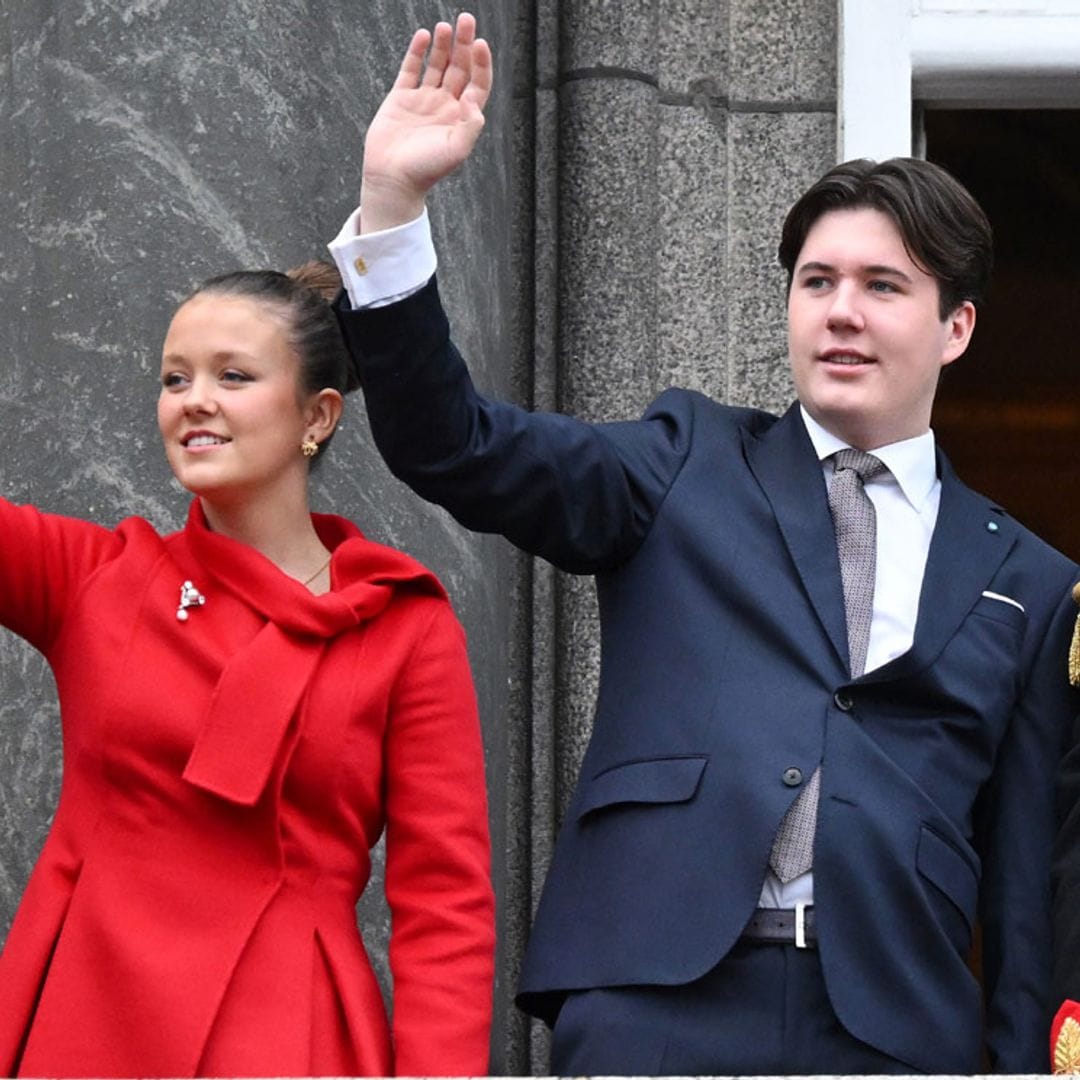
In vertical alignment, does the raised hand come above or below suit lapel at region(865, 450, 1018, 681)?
above

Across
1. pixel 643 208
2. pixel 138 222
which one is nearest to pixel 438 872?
pixel 138 222

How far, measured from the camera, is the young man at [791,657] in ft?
12.3

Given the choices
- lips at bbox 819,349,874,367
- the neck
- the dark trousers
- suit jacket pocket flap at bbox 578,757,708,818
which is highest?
lips at bbox 819,349,874,367

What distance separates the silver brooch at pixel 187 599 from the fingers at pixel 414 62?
0.73 m

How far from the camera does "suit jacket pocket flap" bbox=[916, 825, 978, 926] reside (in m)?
3.90

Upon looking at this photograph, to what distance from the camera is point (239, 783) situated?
3.73 meters

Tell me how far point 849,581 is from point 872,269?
0.46 metres

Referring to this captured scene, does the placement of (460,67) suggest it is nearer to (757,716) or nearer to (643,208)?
(757,716)

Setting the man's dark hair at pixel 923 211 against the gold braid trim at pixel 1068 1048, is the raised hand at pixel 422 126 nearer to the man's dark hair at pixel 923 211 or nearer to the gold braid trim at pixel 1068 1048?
the man's dark hair at pixel 923 211

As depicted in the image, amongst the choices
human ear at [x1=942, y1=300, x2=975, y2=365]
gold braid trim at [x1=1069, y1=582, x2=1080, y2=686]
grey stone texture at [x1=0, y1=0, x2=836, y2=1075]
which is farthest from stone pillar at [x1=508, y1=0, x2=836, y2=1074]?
gold braid trim at [x1=1069, y1=582, x2=1080, y2=686]

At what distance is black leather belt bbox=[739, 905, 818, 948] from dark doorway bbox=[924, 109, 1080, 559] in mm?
4223

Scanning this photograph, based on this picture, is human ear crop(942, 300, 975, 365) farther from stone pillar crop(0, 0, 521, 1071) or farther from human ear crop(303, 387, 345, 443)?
stone pillar crop(0, 0, 521, 1071)

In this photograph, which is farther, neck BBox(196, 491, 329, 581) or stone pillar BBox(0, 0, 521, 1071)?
stone pillar BBox(0, 0, 521, 1071)

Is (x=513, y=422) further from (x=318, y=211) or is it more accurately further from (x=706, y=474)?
(x=318, y=211)
